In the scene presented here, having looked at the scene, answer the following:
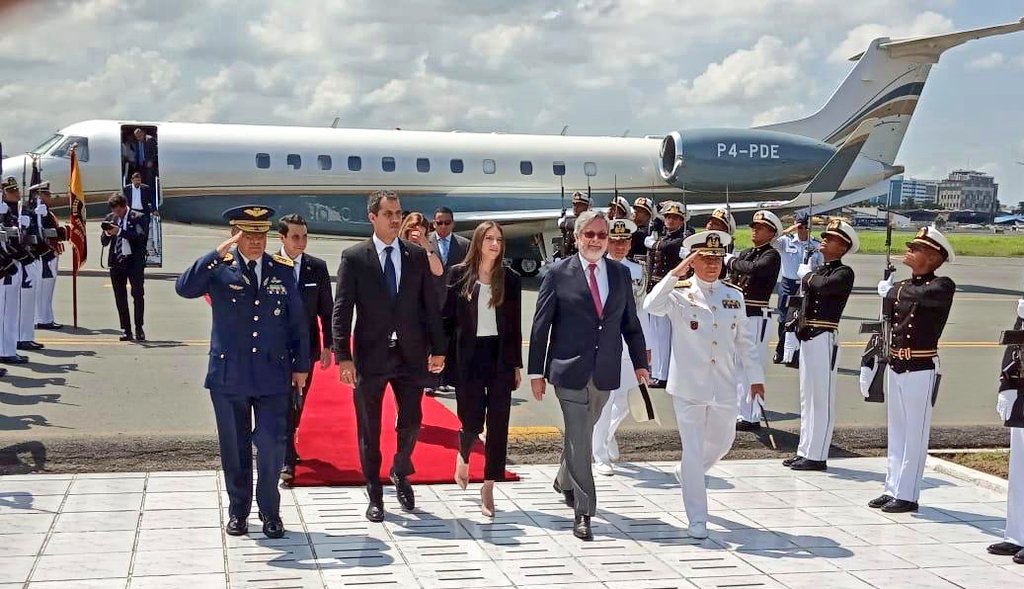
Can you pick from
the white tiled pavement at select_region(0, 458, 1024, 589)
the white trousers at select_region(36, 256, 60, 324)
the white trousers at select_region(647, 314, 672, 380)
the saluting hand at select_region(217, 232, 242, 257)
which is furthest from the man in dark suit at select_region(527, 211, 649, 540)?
the white trousers at select_region(36, 256, 60, 324)

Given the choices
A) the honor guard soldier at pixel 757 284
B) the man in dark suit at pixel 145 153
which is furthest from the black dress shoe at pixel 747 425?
the man in dark suit at pixel 145 153

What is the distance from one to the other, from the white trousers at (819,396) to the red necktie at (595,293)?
2.61 metres

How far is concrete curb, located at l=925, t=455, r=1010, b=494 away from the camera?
7.76m

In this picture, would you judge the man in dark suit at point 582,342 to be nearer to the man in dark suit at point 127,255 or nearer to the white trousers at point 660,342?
the white trousers at point 660,342

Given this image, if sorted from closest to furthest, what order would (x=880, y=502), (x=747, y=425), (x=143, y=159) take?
(x=880, y=502) < (x=747, y=425) < (x=143, y=159)

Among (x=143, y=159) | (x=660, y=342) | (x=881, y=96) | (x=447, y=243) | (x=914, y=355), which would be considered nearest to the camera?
(x=914, y=355)

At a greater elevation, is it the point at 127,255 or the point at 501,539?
the point at 127,255

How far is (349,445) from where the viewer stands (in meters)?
8.35

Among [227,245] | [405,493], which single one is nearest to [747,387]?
[405,493]

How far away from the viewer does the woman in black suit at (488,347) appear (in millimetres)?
6734

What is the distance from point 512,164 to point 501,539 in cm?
1937

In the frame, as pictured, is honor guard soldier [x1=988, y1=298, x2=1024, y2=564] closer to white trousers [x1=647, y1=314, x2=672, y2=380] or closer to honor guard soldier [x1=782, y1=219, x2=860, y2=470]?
honor guard soldier [x1=782, y1=219, x2=860, y2=470]

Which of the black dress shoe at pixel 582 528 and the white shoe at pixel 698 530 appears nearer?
the black dress shoe at pixel 582 528

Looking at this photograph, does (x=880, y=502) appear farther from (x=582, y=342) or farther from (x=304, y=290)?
(x=304, y=290)
